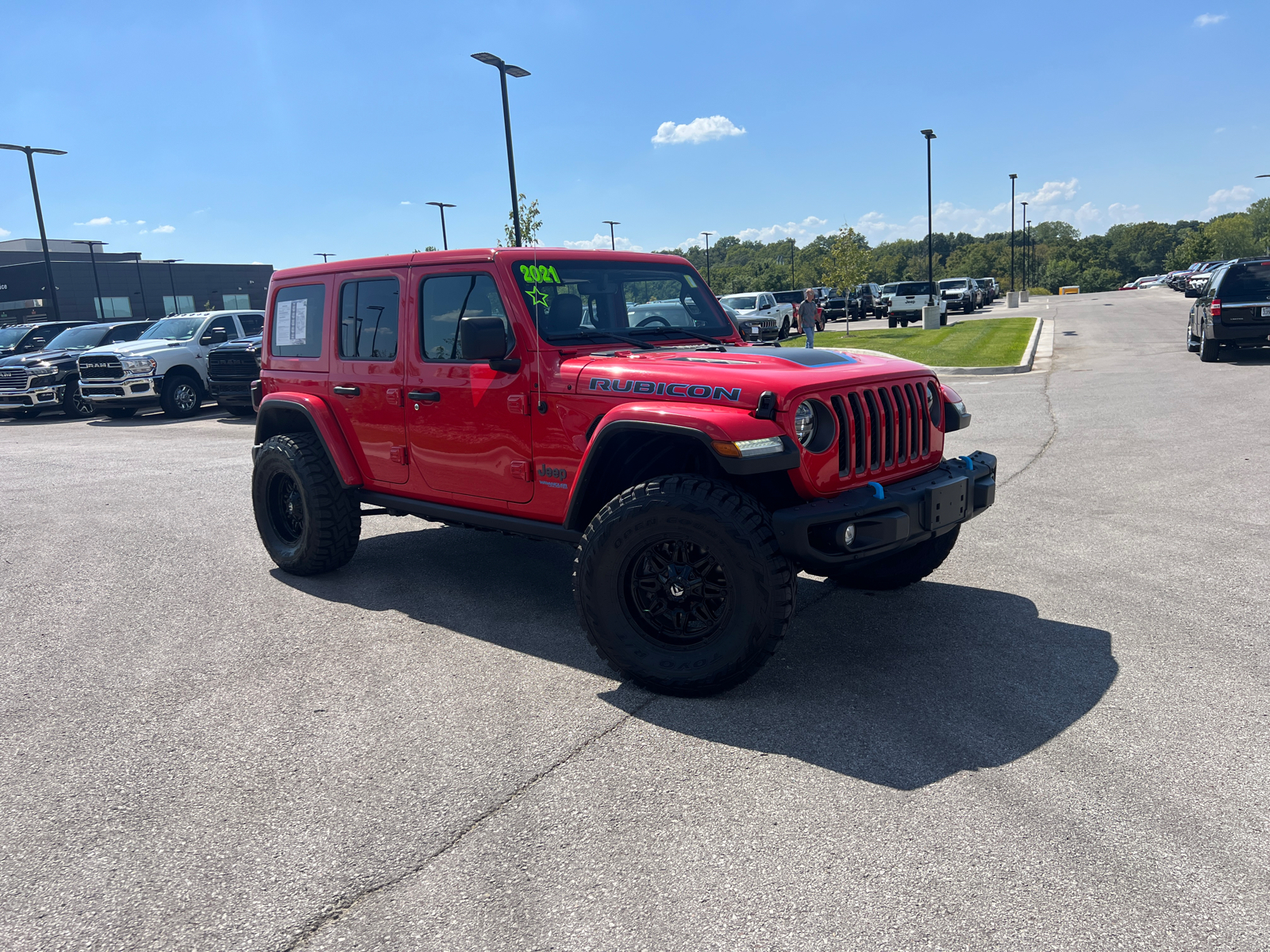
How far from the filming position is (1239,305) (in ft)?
51.8

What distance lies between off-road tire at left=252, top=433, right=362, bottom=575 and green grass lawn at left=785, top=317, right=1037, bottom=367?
11.0 metres

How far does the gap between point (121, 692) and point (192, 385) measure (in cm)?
1568

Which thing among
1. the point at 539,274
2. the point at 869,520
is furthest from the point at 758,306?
the point at 869,520

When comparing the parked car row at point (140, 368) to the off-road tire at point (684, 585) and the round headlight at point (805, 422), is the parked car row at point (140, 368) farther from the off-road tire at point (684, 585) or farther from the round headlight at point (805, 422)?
the round headlight at point (805, 422)

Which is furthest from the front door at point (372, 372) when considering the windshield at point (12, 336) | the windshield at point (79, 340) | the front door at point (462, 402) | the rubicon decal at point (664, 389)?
the windshield at point (12, 336)

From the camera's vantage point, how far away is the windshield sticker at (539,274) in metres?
4.90

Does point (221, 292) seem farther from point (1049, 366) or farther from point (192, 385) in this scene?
point (1049, 366)

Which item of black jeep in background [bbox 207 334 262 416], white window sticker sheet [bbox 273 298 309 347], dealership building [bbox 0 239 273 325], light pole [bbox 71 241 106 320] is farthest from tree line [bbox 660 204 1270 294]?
white window sticker sheet [bbox 273 298 309 347]

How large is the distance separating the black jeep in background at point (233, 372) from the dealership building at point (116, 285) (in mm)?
58666

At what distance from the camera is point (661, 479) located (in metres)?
4.02

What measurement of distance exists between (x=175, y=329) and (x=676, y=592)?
18.3 meters

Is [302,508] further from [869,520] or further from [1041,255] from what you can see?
[1041,255]

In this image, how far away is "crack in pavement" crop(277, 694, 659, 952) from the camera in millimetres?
2574

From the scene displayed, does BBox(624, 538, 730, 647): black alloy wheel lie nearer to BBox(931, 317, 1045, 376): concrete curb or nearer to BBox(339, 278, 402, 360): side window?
BBox(339, 278, 402, 360): side window
